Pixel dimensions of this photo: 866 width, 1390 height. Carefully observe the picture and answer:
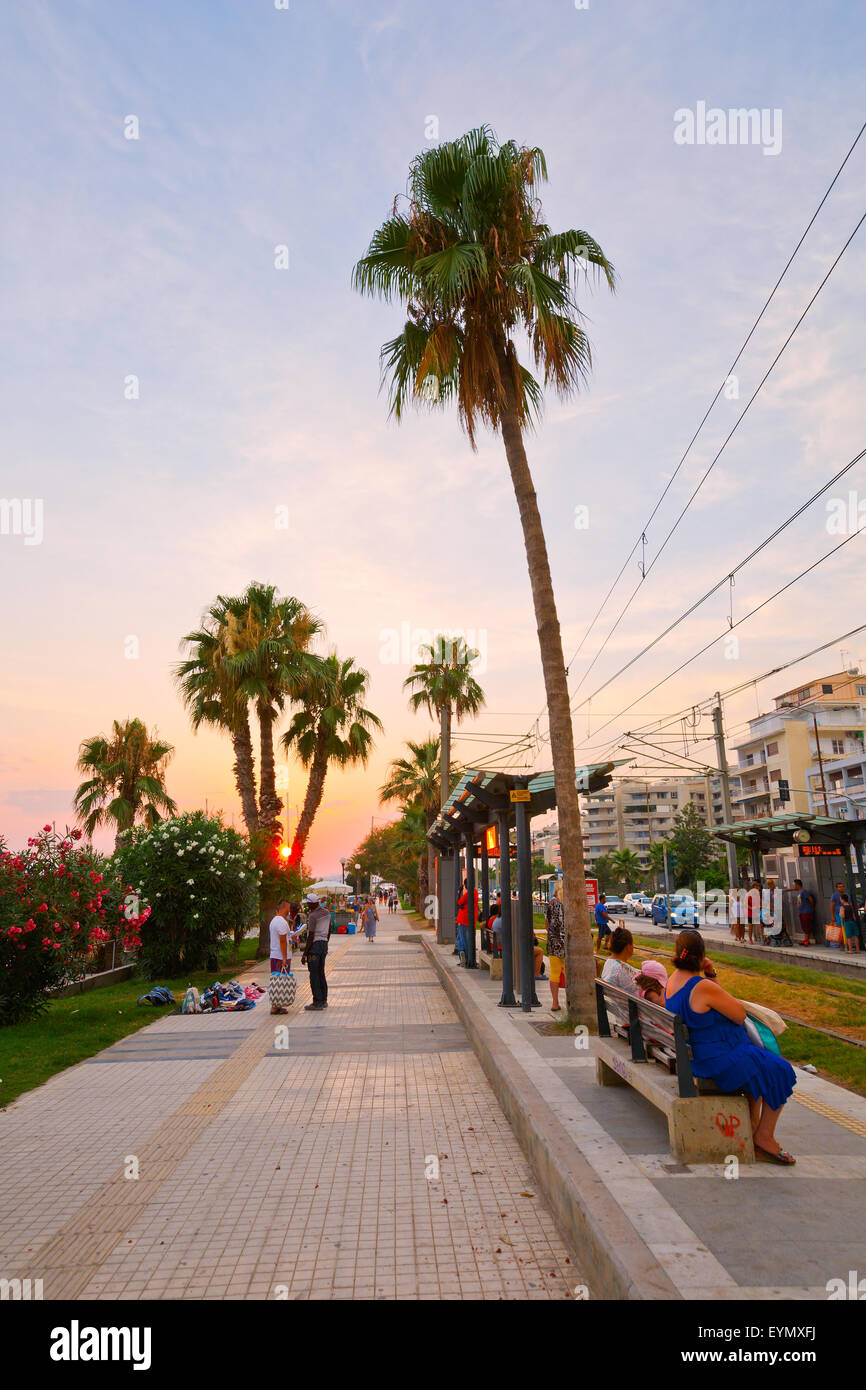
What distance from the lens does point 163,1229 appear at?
479 cm

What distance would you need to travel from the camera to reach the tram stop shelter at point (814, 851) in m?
19.8

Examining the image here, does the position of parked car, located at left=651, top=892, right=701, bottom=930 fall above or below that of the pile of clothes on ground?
below

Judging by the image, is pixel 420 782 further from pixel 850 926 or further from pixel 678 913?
pixel 850 926

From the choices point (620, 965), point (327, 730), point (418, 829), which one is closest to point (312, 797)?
point (327, 730)

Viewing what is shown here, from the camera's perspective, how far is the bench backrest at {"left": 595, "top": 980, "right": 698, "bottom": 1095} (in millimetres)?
4934

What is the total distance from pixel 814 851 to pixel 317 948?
514 inches

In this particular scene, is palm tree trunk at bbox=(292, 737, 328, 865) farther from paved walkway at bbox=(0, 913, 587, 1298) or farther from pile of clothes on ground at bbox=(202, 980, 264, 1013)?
paved walkway at bbox=(0, 913, 587, 1298)

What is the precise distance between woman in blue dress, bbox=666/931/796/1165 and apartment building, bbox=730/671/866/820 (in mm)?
71206

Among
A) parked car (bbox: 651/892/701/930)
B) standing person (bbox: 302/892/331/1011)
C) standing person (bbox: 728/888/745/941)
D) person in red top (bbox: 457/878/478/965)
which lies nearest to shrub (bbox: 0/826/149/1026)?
standing person (bbox: 302/892/331/1011)

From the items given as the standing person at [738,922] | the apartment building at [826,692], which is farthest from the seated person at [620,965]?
the apartment building at [826,692]

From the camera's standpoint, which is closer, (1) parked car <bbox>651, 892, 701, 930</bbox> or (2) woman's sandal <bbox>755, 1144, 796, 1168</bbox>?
(2) woman's sandal <bbox>755, 1144, 796, 1168</bbox>

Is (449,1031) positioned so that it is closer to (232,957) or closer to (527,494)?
(527,494)
